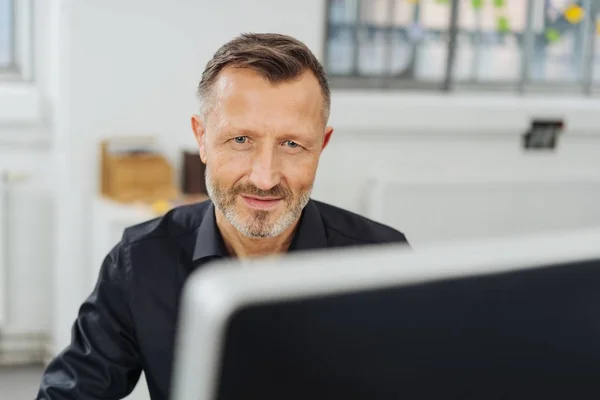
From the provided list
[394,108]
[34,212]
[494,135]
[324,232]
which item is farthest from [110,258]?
[494,135]

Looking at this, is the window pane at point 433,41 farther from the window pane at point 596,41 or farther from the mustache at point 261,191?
the mustache at point 261,191

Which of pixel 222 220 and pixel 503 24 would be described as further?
pixel 503 24

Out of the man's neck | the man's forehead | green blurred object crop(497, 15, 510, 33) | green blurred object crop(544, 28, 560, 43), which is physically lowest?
the man's neck

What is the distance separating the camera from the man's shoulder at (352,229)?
154 cm

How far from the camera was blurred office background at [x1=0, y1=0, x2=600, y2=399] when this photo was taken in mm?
3250

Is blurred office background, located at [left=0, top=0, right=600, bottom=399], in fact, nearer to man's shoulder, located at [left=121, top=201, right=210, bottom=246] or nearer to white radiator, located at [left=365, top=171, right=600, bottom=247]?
white radiator, located at [left=365, top=171, right=600, bottom=247]

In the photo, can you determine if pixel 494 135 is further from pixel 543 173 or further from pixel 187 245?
pixel 187 245

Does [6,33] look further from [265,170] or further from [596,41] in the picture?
[596,41]

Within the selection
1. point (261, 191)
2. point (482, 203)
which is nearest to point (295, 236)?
point (261, 191)

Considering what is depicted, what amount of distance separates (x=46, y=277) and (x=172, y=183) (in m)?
0.68

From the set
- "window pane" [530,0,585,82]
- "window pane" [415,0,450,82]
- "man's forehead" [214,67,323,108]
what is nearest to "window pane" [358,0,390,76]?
"window pane" [415,0,450,82]

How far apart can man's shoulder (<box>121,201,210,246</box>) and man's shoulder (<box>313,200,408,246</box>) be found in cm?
22

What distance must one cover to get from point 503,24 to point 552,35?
0.98ft

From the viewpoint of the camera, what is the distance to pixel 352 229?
1554 mm
